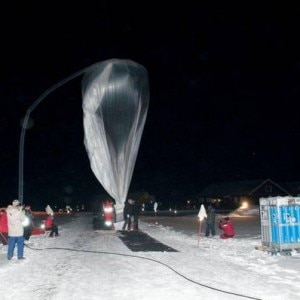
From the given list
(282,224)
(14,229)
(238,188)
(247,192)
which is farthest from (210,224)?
(238,188)

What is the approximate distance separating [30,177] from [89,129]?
16237cm

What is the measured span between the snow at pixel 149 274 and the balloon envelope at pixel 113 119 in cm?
704

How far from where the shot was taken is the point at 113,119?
22.0 meters

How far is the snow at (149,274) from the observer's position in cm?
841

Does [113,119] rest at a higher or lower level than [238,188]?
lower

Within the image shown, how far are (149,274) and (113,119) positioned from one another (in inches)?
500

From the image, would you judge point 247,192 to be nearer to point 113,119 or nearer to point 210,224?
point 210,224

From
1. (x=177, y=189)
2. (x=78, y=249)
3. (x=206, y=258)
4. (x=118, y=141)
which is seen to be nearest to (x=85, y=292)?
(x=206, y=258)

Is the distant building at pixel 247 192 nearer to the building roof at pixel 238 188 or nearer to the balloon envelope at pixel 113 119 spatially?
the building roof at pixel 238 188

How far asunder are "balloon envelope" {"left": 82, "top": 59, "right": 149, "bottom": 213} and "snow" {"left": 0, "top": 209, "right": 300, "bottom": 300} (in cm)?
704

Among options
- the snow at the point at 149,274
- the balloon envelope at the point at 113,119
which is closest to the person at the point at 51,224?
the balloon envelope at the point at 113,119

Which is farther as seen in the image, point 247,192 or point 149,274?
point 247,192

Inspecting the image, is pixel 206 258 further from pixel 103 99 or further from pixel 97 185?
pixel 97 185

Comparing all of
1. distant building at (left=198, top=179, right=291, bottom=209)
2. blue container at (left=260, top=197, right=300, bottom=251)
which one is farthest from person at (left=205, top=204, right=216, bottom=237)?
distant building at (left=198, top=179, right=291, bottom=209)
